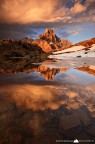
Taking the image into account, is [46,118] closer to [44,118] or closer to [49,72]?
[44,118]

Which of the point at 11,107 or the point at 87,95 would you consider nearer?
the point at 11,107

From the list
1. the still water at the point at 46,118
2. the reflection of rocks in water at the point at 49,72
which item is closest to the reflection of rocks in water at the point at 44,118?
the still water at the point at 46,118

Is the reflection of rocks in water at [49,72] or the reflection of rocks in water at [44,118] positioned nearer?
the reflection of rocks in water at [44,118]

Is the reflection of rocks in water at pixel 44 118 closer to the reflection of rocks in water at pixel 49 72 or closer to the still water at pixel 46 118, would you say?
the still water at pixel 46 118

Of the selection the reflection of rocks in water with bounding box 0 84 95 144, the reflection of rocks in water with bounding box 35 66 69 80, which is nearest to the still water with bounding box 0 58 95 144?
the reflection of rocks in water with bounding box 0 84 95 144

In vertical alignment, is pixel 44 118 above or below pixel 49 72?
above

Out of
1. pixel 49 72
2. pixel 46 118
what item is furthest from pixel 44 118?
pixel 49 72

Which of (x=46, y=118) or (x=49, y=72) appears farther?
(x=49, y=72)

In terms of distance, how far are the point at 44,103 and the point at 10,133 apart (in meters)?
2.55

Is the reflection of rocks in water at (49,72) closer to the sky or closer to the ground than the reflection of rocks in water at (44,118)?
closer to the ground

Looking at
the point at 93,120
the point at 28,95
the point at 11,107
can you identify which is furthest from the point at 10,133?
the point at 28,95

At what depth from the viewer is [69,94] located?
8500 millimetres

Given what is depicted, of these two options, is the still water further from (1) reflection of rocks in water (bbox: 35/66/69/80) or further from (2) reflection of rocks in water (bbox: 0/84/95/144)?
(1) reflection of rocks in water (bbox: 35/66/69/80)

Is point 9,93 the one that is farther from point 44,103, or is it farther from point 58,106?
point 58,106
